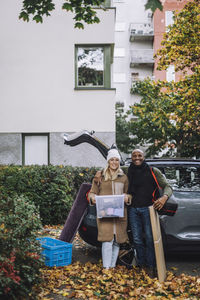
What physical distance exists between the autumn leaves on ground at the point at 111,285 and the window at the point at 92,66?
8.56 m

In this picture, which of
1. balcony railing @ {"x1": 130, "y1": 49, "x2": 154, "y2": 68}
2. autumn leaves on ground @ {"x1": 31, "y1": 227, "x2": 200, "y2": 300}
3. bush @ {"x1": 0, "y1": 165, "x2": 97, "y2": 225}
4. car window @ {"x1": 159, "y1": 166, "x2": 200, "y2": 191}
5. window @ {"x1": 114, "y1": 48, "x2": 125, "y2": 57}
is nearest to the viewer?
autumn leaves on ground @ {"x1": 31, "y1": 227, "x2": 200, "y2": 300}

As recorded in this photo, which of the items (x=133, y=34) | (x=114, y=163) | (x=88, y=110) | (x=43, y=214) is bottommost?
(x=43, y=214)

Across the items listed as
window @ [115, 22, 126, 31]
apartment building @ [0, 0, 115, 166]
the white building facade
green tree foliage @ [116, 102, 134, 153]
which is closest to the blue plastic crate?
apartment building @ [0, 0, 115, 166]

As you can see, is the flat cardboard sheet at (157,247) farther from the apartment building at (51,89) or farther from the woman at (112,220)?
the apartment building at (51,89)

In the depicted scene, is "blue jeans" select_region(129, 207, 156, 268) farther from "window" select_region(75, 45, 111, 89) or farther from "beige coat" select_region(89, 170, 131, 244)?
"window" select_region(75, 45, 111, 89)

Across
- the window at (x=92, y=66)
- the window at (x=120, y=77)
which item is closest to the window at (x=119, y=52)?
the window at (x=120, y=77)

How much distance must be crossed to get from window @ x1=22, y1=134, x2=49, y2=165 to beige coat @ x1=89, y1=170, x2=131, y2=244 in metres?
7.83

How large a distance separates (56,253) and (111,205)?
1.15m

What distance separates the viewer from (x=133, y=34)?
142 feet

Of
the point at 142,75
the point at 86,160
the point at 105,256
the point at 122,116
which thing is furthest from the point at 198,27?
the point at 142,75

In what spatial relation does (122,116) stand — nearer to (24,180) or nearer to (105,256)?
(24,180)

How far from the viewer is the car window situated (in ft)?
20.1

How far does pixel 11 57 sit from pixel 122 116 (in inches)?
971

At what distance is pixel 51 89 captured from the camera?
12812 mm
